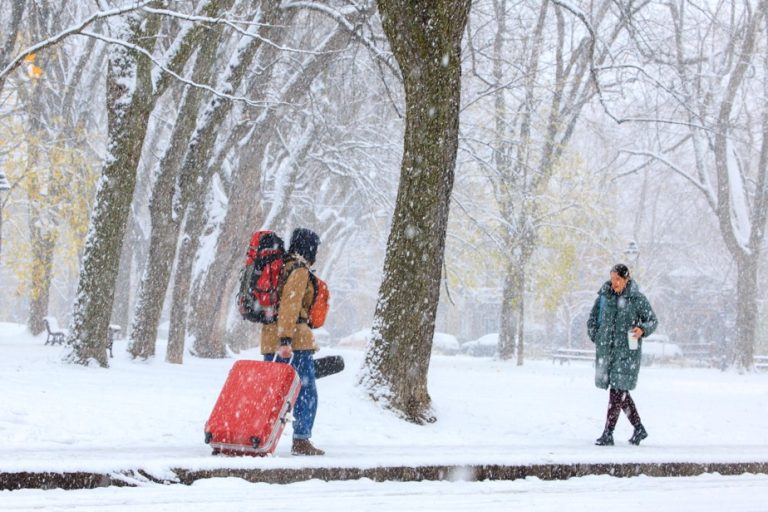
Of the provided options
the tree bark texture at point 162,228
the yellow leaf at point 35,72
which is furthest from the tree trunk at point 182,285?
the yellow leaf at point 35,72

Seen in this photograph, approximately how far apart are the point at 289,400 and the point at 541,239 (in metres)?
21.7

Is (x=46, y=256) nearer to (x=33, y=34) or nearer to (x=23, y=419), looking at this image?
(x=33, y=34)

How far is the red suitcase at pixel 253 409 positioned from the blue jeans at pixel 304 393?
27 centimetres

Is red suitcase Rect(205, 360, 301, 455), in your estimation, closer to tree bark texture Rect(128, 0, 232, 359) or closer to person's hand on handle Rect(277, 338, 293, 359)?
person's hand on handle Rect(277, 338, 293, 359)

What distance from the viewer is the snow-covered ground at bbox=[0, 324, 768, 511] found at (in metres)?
6.19

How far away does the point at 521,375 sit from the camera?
949 inches

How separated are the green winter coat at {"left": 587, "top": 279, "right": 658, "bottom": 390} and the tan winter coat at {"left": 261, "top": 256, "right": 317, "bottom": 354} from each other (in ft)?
11.9

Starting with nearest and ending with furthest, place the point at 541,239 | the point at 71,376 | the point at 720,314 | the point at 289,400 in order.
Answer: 1. the point at 289,400
2. the point at 71,376
3. the point at 541,239
4. the point at 720,314

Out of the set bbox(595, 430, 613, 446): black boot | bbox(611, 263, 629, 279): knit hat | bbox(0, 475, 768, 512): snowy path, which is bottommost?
bbox(0, 475, 768, 512): snowy path

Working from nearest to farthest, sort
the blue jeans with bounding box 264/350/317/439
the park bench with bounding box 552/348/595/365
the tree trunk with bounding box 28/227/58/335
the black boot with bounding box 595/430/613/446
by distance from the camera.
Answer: the blue jeans with bounding box 264/350/317/439, the black boot with bounding box 595/430/613/446, the tree trunk with bounding box 28/227/58/335, the park bench with bounding box 552/348/595/365

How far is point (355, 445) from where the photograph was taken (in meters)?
8.76

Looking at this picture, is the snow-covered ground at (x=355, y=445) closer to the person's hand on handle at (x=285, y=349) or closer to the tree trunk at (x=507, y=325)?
the person's hand on handle at (x=285, y=349)

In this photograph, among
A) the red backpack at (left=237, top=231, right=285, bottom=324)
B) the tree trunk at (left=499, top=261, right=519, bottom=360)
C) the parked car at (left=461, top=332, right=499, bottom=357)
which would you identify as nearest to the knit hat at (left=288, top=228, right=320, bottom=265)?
the red backpack at (left=237, top=231, right=285, bottom=324)

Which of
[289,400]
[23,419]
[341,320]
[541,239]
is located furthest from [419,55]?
[341,320]
